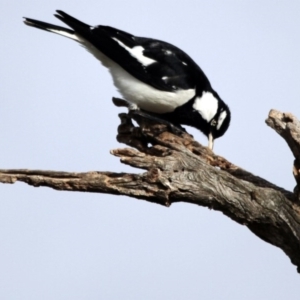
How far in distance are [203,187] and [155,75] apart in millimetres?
2674

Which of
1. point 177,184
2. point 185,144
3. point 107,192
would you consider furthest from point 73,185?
point 185,144

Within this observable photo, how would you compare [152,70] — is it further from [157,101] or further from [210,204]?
[210,204]

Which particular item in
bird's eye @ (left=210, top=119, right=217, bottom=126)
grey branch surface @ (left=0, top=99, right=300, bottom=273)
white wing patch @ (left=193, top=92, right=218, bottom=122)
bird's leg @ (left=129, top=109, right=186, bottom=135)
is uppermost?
white wing patch @ (left=193, top=92, right=218, bottom=122)

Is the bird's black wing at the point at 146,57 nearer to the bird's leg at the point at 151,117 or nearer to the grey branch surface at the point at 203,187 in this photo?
the bird's leg at the point at 151,117

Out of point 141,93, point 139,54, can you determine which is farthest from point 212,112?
point 139,54

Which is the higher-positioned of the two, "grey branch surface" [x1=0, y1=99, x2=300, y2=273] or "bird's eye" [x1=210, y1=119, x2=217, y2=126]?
"bird's eye" [x1=210, y1=119, x2=217, y2=126]

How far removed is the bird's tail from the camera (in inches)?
285

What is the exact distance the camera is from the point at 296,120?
16.2ft

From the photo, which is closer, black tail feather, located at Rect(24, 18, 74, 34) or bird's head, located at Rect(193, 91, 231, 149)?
black tail feather, located at Rect(24, 18, 74, 34)

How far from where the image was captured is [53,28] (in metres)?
7.28

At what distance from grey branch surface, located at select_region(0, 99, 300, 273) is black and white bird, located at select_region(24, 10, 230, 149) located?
90.6 inches

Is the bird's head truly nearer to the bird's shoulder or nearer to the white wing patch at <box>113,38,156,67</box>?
the bird's shoulder

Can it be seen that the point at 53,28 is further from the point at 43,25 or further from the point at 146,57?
the point at 146,57

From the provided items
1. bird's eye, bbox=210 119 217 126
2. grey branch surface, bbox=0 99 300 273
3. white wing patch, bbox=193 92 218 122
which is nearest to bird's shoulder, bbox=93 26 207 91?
white wing patch, bbox=193 92 218 122
